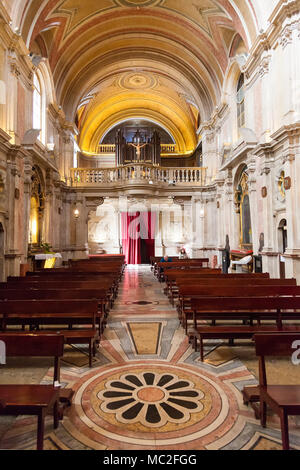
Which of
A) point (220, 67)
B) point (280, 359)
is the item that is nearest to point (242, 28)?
point (220, 67)

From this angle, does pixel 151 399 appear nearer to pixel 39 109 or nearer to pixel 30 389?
pixel 30 389

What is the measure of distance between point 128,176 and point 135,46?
695 centimetres

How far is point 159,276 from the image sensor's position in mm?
11156

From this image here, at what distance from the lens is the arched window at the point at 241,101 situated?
39.2 ft

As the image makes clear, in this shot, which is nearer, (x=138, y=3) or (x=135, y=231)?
(x=138, y=3)

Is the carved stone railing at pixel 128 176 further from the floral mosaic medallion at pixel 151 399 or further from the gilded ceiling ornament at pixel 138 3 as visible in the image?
the floral mosaic medallion at pixel 151 399

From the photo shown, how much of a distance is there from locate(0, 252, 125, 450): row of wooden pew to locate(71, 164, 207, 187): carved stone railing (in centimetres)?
932

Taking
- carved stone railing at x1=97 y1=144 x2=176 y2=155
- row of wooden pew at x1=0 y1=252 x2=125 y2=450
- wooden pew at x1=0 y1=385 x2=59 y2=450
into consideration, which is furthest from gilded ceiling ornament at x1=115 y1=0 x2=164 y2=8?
wooden pew at x1=0 y1=385 x2=59 y2=450

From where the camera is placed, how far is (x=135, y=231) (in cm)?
1761

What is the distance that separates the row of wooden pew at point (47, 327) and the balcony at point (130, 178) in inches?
359

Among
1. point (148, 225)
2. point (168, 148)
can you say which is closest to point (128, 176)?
point (148, 225)

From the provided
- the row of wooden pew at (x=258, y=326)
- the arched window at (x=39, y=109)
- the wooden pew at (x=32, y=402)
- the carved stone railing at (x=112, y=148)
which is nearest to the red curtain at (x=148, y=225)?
the carved stone railing at (x=112, y=148)

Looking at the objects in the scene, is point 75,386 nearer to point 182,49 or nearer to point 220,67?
point 220,67

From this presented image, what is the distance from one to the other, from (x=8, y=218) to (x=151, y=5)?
37.0 ft
